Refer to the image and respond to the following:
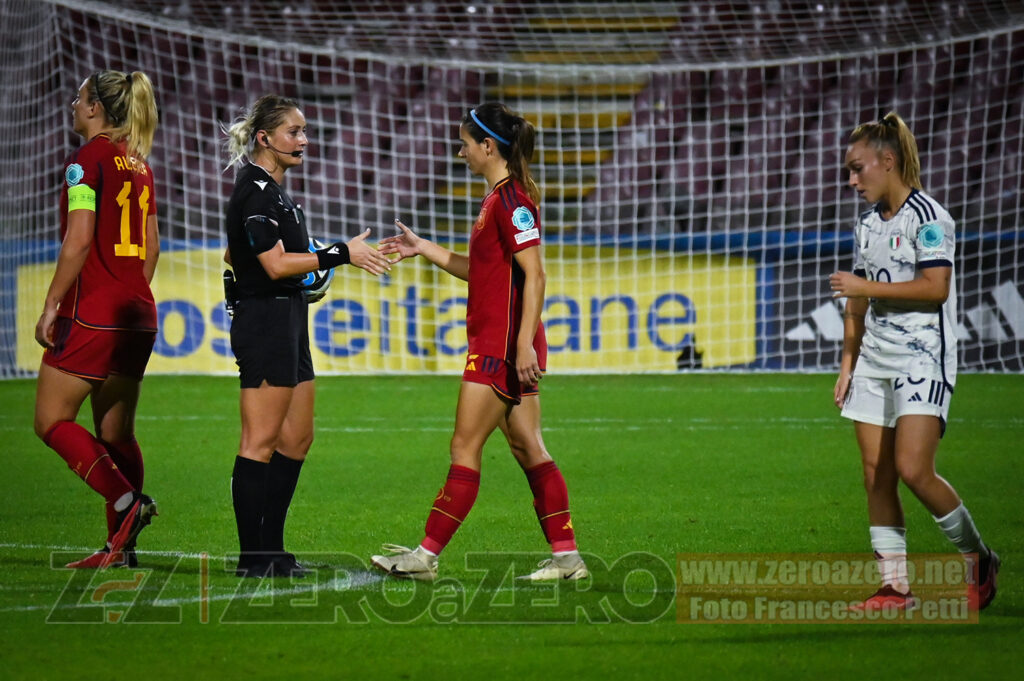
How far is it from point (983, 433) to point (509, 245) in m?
5.89

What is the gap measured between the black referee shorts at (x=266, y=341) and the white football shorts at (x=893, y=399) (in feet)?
6.51

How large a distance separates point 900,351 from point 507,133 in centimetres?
161

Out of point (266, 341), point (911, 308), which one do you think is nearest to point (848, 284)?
point (911, 308)

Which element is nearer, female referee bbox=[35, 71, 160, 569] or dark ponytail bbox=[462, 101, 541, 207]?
dark ponytail bbox=[462, 101, 541, 207]

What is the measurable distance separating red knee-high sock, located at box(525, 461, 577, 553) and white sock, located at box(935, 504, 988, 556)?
1.36m

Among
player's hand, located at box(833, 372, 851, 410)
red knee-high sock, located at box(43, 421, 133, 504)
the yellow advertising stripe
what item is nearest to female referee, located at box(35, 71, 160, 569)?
red knee-high sock, located at box(43, 421, 133, 504)

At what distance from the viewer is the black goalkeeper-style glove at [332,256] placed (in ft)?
15.5

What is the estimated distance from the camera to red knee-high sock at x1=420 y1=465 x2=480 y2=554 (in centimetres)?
472

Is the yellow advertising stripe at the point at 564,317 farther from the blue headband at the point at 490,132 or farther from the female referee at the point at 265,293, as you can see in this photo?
the blue headband at the point at 490,132

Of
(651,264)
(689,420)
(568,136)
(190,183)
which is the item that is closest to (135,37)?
(190,183)

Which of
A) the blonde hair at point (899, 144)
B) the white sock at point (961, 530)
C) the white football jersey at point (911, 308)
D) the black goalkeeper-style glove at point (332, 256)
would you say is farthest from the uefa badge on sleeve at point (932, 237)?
the black goalkeeper-style glove at point (332, 256)

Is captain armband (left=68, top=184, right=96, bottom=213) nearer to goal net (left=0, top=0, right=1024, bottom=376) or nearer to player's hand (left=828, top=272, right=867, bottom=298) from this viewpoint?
player's hand (left=828, top=272, right=867, bottom=298)

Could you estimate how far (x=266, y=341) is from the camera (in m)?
4.76

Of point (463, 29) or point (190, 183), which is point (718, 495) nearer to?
point (190, 183)
